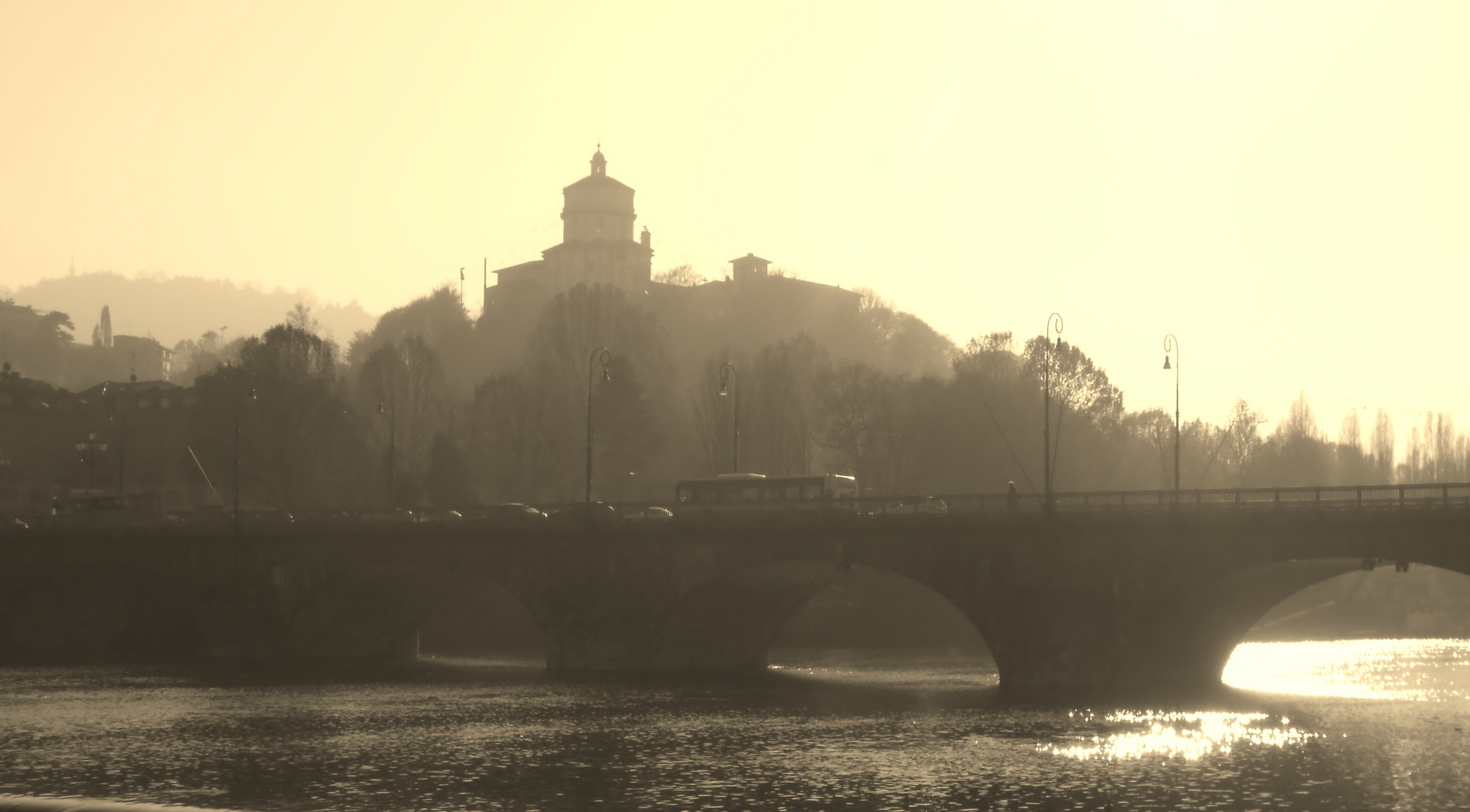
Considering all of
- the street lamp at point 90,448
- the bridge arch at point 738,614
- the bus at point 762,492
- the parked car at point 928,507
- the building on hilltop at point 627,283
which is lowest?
the bridge arch at point 738,614

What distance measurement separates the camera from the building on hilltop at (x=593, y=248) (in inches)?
7106

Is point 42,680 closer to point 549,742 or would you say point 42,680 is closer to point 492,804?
point 549,742

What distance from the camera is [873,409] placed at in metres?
111

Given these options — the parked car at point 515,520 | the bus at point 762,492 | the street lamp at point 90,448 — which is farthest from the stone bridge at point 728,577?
the street lamp at point 90,448

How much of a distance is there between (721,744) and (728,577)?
724 inches

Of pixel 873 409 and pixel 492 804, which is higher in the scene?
pixel 873 409

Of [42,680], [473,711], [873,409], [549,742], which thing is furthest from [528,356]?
[549,742]

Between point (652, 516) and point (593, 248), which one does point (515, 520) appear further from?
point (593, 248)

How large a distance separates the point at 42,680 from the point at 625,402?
4986 cm

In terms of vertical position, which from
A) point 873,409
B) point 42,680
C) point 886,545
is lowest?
point 42,680

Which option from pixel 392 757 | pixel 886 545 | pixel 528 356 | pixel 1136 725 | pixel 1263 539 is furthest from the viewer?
pixel 528 356

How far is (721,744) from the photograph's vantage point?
46.7 meters

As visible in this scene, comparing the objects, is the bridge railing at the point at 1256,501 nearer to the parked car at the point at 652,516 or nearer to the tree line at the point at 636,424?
the parked car at the point at 652,516

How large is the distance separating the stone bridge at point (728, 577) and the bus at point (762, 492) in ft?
9.95
